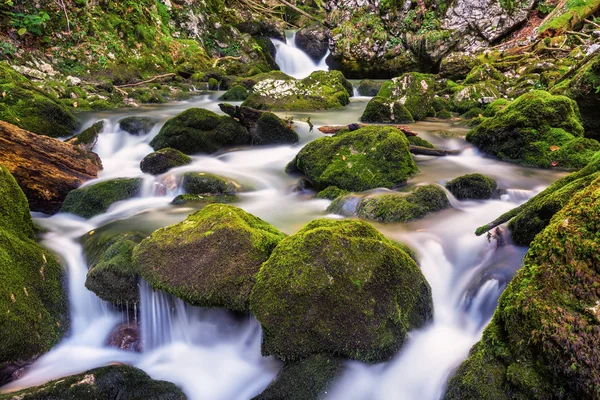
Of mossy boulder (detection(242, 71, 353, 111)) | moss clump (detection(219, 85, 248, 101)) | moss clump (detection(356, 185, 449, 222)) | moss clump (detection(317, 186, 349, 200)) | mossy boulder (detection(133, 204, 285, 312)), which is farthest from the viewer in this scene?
moss clump (detection(219, 85, 248, 101))

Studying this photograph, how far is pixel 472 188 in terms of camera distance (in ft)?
19.0

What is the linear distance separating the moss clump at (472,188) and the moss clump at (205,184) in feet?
11.6

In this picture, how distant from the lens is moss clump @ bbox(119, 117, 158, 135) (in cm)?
920

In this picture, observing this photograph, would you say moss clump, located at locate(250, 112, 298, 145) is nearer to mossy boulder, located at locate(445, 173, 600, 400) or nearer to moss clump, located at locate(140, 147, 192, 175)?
moss clump, located at locate(140, 147, 192, 175)

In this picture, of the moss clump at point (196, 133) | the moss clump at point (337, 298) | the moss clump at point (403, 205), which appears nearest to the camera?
the moss clump at point (337, 298)

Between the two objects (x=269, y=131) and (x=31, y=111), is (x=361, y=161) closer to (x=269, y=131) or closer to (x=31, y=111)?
(x=269, y=131)

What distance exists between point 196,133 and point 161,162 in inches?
55.1

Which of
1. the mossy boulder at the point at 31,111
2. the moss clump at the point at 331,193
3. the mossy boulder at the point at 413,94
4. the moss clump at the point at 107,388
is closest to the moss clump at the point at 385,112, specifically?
the mossy boulder at the point at 413,94

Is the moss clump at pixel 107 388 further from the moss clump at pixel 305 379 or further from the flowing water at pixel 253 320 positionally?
the moss clump at pixel 305 379

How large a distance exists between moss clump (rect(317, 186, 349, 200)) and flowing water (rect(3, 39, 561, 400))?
0.15 meters

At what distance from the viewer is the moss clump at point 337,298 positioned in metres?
2.94

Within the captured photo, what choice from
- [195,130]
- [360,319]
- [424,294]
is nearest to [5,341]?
[360,319]

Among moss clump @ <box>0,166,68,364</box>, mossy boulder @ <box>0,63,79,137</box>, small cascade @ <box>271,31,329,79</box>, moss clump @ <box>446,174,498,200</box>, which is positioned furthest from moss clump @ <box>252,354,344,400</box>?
small cascade @ <box>271,31,329,79</box>

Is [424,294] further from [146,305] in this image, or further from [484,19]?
[484,19]
